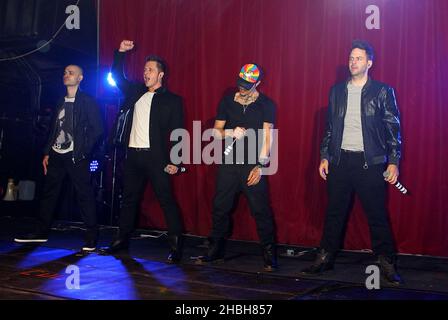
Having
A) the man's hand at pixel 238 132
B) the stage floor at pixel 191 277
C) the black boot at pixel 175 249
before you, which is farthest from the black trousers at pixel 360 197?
the black boot at pixel 175 249

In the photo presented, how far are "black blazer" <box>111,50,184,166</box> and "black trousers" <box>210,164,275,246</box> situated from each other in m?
0.60

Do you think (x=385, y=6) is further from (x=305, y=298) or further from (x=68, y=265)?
(x=68, y=265)

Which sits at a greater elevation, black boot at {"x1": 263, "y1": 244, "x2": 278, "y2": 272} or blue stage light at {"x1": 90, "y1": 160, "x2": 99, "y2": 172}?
blue stage light at {"x1": 90, "y1": 160, "x2": 99, "y2": 172}

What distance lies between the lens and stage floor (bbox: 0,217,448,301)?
127 inches

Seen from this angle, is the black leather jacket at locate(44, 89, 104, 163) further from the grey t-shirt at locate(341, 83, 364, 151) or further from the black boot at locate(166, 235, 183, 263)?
the grey t-shirt at locate(341, 83, 364, 151)

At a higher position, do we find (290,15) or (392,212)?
(290,15)

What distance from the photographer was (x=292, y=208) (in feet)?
17.7

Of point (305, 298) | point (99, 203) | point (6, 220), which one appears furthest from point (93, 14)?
point (305, 298)

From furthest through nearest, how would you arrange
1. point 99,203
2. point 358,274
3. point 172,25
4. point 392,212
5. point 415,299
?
point 99,203 < point 172,25 < point 392,212 < point 358,274 < point 415,299

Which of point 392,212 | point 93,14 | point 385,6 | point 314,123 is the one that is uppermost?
point 93,14

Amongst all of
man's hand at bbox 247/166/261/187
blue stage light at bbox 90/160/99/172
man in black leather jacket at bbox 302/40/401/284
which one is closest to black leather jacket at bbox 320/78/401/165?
man in black leather jacket at bbox 302/40/401/284

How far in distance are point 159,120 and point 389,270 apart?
2301 mm

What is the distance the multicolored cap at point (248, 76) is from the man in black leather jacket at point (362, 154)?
2.18 ft

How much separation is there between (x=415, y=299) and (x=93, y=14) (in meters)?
5.75
